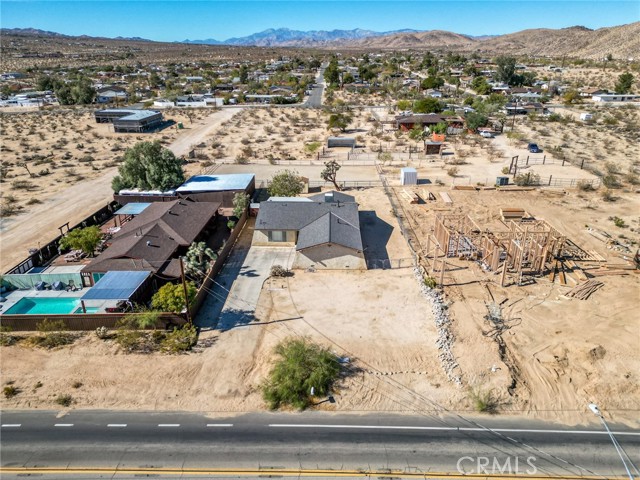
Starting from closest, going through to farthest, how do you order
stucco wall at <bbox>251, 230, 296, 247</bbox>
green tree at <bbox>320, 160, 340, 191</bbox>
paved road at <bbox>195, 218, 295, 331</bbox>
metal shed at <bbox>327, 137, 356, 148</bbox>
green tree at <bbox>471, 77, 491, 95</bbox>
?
paved road at <bbox>195, 218, 295, 331</bbox>, stucco wall at <bbox>251, 230, 296, 247</bbox>, green tree at <bbox>320, 160, 340, 191</bbox>, metal shed at <bbox>327, 137, 356, 148</bbox>, green tree at <bbox>471, 77, 491, 95</bbox>

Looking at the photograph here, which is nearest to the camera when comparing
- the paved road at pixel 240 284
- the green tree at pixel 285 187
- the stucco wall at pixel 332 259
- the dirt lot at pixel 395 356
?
the dirt lot at pixel 395 356

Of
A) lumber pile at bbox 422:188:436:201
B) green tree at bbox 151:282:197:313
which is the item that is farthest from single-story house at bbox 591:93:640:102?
green tree at bbox 151:282:197:313

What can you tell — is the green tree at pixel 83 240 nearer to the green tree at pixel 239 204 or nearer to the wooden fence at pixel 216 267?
the wooden fence at pixel 216 267

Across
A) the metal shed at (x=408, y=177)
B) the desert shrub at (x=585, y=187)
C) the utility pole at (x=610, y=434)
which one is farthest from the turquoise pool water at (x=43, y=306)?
the desert shrub at (x=585, y=187)

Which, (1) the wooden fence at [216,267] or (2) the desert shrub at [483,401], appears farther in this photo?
(1) the wooden fence at [216,267]

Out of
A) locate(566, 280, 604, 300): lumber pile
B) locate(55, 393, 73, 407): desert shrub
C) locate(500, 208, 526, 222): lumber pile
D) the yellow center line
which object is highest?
locate(500, 208, 526, 222): lumber pile

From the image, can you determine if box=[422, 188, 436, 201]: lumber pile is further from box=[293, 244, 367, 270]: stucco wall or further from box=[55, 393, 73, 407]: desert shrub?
box=[55, 393, 73, 407]: desert shrub
